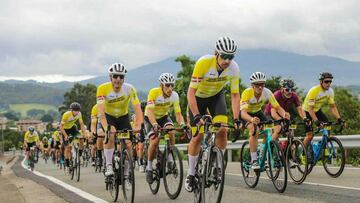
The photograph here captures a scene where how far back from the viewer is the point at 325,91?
37.5ft

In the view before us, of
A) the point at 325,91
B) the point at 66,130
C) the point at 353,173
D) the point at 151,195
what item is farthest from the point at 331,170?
the point at 66,130

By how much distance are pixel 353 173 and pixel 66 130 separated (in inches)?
342

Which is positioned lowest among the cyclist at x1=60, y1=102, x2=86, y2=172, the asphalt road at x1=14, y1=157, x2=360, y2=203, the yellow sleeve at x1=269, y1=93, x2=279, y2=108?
the asphalt road at x1=14, y1=157, x2=360, y2=203

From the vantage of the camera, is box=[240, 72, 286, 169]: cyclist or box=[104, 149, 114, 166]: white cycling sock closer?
box=[104, 149, 114, 166]: white cycling sock

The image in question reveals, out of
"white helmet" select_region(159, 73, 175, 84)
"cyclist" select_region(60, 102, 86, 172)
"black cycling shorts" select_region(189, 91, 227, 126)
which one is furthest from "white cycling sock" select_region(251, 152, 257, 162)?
"cyclist" select_region(60, 102, 86, 172)

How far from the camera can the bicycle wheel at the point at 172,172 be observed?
28.2ft

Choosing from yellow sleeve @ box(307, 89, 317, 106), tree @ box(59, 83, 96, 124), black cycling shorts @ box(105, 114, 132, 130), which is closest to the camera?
black cycling shorts @ box(105, 114, 132, 130)

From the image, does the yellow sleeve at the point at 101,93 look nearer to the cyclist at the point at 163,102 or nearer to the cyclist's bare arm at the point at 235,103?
the cyclist at the point at 163,102

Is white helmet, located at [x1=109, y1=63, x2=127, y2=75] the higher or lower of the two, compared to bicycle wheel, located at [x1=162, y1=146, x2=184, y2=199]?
higher

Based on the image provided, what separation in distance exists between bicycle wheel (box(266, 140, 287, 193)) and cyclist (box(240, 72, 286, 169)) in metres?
0.50

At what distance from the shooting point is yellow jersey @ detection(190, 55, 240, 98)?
24.1ft

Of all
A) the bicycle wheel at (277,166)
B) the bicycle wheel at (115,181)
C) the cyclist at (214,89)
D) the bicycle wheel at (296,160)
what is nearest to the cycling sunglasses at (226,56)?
the cyclist at (214,89)

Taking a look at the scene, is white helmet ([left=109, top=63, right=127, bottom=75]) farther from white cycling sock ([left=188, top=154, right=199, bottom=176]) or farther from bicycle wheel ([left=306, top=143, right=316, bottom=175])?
bicycle wheel ([left=306, top=143, right=316, bottom=175])

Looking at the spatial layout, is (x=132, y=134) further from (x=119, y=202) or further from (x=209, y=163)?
(x=209, y=163)
